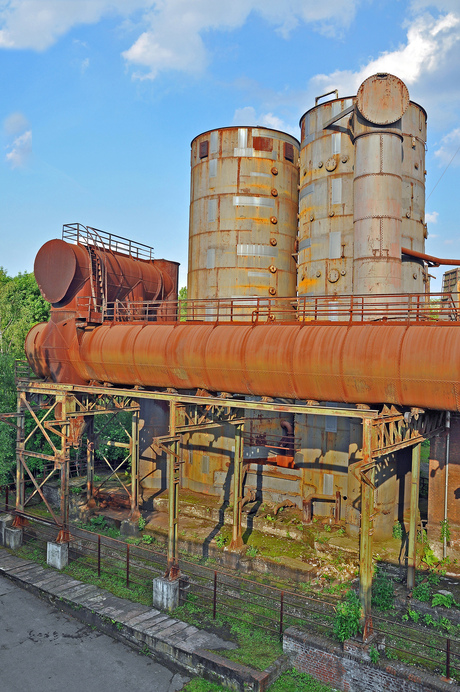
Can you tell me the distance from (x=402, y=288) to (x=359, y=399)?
976cm

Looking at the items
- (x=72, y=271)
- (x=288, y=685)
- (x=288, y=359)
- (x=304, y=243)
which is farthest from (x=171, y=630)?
(x=304, y=243)

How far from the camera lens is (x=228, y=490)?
877 inches

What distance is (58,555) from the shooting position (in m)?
16.9

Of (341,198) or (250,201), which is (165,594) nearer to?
(341,198)

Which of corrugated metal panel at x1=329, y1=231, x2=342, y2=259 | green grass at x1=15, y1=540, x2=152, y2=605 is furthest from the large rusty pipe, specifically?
green grass at x1=15, y1=540, x2=152, y2=605

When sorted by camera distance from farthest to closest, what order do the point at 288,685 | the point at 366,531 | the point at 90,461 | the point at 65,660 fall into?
the point at 90,461
the point at 65,660
the point at 366,531
the point at 288,685

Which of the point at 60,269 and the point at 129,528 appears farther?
the point at 129,528

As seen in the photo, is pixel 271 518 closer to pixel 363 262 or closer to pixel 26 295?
pixel 363 262

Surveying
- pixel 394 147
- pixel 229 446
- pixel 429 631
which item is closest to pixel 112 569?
pixel 229 446

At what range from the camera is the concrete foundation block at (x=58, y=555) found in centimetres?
1692

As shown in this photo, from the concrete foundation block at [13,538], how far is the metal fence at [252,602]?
1.37ft

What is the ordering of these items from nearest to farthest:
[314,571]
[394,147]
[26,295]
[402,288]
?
[314,571] → [394,147] → [402,288] → [26,295]

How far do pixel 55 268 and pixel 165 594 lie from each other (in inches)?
489

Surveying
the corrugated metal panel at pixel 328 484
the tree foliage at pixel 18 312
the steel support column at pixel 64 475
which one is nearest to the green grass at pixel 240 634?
the steel support column at pixel 64 475
